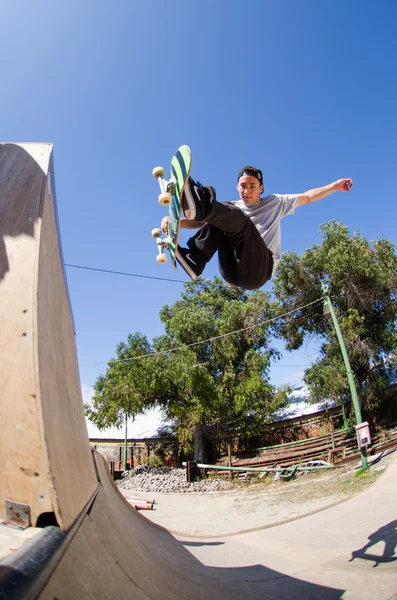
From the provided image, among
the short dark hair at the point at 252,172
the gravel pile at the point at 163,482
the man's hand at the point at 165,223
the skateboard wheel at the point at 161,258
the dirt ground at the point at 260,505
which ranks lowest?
the gravel pile at the point at 163,482

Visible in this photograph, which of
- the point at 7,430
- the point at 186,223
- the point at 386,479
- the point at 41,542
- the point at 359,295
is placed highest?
the point at 359,295

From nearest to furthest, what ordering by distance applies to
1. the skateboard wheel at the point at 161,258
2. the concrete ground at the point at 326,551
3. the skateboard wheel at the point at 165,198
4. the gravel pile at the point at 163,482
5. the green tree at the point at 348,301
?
the concrete ground at the point at 326,551 < the skateboard wheel at the point at 165,198 < the skateboard wheel at the point at 161,258 < the gravel pile at the point at 163,482 < the green tree at the point at 348,301

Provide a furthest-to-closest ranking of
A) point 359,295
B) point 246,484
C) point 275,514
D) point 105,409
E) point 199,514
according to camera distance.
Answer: point 105,409, point 359,295, point 246,484, point 199,514, point 275,514

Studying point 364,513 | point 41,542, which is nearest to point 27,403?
point 41,542

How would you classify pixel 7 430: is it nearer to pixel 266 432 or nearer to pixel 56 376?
pixel 56 376

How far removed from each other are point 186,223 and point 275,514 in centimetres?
737

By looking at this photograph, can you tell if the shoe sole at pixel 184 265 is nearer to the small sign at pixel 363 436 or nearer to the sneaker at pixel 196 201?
the sneaker at pixel 196 201

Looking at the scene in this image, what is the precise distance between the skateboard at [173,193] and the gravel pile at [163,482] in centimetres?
1429

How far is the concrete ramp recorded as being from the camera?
0.98 meters

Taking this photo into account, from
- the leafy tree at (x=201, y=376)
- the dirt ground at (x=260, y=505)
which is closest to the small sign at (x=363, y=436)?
the dirt ground at (x=260, y=505)

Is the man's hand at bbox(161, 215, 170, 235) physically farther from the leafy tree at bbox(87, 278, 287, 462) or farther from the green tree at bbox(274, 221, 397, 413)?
the green tree at bbox(274, 221, 397, 413)

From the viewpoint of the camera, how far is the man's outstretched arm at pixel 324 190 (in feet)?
11.1

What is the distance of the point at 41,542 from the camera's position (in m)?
0.90

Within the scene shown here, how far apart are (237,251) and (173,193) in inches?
31.5
